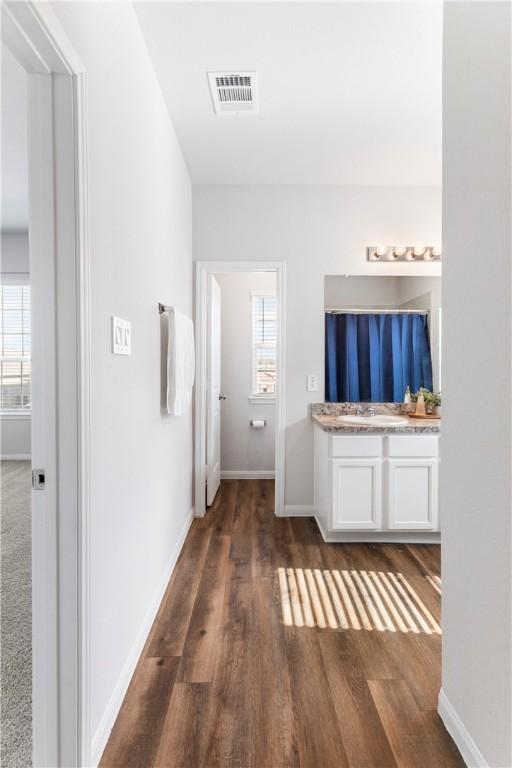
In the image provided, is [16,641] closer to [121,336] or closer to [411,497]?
[121,336]

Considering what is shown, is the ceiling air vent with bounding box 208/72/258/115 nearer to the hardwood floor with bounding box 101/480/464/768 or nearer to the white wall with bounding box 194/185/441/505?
the white wall with bounding box 194/185/441/505

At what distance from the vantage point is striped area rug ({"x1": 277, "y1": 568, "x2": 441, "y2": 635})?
1.93 meters

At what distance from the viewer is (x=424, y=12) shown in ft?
5.55

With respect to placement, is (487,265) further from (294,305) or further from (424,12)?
(294,305)

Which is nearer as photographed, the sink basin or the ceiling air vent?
the ceiling air vent

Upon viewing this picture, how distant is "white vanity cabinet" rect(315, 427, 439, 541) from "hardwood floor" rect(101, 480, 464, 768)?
0.48 meters

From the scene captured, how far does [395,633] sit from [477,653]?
2.45 ft

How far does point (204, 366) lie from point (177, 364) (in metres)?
1.10

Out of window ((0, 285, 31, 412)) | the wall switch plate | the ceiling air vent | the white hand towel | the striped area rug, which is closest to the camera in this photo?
the wall switch plate

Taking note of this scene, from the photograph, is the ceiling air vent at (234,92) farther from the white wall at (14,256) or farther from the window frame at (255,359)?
the white wall at (14,256)

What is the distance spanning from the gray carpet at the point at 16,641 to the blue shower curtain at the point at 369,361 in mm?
2418

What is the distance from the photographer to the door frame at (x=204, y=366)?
3314 millimetres

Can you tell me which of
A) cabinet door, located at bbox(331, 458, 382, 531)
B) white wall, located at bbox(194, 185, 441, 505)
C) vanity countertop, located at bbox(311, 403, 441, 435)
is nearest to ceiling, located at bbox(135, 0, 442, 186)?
white wall, located at bbox(194, 185, 441, 505)

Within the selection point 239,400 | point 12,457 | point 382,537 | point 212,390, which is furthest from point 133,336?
point 12,457
